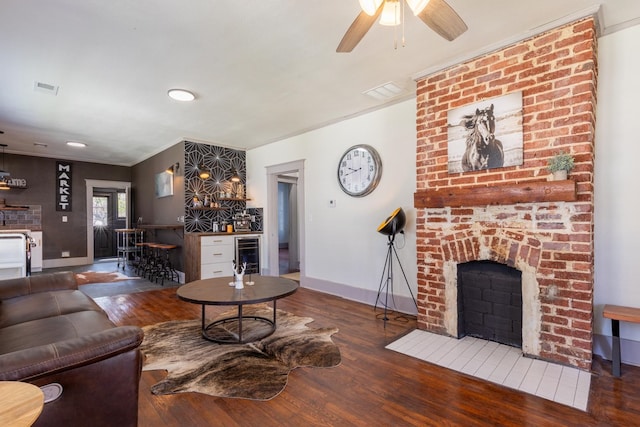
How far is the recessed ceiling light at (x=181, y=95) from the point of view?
11.4 ft

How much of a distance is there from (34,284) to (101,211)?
8.23 m

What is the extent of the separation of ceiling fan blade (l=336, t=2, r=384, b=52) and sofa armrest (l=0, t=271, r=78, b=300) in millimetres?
3137

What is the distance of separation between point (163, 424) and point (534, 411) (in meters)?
2.13

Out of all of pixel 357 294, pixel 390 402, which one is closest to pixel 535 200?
pixel 390 402

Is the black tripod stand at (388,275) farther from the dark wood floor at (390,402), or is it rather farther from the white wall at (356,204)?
the dark wood floor at (390,402)

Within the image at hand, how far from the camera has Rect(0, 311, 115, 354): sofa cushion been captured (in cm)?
173

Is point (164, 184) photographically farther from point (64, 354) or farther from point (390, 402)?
point (390, 402)

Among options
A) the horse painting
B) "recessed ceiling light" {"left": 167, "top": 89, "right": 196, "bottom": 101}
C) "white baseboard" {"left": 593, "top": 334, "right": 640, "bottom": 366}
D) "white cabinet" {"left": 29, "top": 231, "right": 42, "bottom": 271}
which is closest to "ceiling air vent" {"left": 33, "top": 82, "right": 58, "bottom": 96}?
"recessed ceiling light" {"left": 167, "top": 89, "right": 196, "bottom": 101}

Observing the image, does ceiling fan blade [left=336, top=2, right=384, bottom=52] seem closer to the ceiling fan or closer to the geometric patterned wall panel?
the ceiling fan

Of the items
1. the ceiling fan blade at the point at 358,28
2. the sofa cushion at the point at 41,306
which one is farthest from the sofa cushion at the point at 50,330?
the ceiling fan blade at the point at 358,28

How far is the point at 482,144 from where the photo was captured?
277cm

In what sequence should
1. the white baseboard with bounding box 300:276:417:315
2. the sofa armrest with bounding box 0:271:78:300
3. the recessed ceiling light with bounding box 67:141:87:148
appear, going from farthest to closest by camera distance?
the recessed ceiling light with bounding box 67:141:87:148 → the white baseboard with bounding box 300:276:417:315 → the sofa armrest with bounding box 0:271:78:300

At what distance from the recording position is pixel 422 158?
3.19m

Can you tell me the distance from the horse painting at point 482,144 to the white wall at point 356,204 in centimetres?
83
